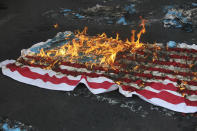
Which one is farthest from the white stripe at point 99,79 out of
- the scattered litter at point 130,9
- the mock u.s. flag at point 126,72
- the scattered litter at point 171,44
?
the scattered litter at point 130,9

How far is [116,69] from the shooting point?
4.03 m

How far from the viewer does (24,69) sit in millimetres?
4281

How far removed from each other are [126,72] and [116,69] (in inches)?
7.2

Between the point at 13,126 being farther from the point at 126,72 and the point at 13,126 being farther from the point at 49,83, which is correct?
the point at 126,72

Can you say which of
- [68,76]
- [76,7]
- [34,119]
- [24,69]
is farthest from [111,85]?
[76,7]

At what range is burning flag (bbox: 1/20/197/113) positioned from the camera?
11.6ft

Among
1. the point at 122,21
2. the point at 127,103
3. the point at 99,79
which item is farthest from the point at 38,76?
the point at 122,21

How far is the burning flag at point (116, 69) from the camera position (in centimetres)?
353

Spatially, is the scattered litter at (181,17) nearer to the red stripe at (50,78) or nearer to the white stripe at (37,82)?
the red stripe at (50,78)

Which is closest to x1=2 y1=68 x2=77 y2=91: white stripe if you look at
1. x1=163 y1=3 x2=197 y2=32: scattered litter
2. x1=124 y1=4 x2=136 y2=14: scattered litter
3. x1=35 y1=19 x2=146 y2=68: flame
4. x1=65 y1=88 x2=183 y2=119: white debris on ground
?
x1=65 y1=88 x2=183 y2=119: white debris on ground

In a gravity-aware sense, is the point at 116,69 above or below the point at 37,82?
above

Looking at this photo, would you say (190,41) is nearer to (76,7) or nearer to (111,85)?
(111,85)

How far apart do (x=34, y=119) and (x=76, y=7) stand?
504 cm

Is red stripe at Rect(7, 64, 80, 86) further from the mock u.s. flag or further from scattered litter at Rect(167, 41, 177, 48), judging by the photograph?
scattered litter at Rect(167, 41, 177, 48)
